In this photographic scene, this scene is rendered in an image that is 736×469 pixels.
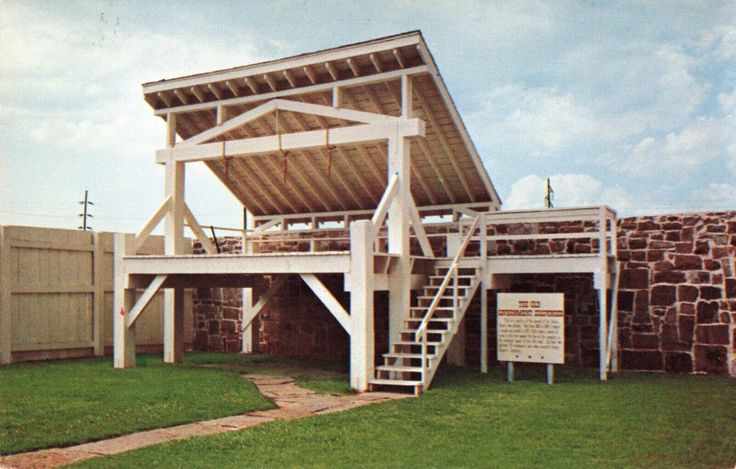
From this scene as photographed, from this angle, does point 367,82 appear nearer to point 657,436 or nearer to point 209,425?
point 209,425

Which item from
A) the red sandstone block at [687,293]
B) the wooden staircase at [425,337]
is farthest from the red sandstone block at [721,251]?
the wooden staircase at [425,337]

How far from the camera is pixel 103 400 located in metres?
10.1

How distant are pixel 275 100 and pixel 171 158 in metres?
2.76

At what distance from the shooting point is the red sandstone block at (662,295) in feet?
46.0

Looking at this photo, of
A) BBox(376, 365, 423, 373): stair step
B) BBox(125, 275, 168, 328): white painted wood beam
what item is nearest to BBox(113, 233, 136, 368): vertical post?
BBox(125, 275, 168, 328): white painted wood beam

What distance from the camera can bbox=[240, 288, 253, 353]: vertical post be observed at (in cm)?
1866

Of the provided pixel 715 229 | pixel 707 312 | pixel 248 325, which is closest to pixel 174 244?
pixel 248 325

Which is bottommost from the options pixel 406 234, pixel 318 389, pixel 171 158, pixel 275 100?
pixel 318 389

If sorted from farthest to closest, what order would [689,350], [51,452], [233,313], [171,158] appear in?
1. [233,313]
2. [171,158]
3. [689,350]
4. [51,452]

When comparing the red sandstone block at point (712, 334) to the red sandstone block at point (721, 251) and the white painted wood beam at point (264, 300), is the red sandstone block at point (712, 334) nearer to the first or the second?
the red sandstone block at point (721, 251)

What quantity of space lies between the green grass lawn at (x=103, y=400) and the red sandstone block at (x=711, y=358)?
8.25 metres

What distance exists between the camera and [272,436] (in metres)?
7.68

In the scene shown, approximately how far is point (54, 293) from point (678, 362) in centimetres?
1276

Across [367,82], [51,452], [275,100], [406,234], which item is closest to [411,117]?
[367,82]
